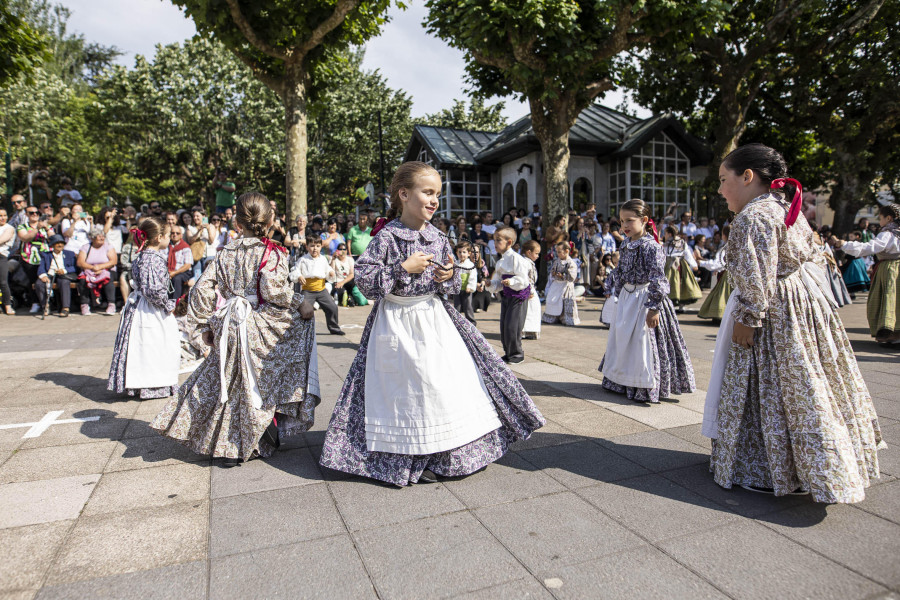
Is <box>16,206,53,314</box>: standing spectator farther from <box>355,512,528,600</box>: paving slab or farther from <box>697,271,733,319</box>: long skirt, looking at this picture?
<box>697,271,733,319</box>: long skirt

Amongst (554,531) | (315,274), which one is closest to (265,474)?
(554,531)

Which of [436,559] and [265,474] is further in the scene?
[265,474]

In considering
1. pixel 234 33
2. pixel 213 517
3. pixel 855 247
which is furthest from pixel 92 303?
pixel 855 247

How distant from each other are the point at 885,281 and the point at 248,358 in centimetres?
846

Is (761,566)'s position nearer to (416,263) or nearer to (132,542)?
(416,263)

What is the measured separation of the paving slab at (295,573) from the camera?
2270 mm

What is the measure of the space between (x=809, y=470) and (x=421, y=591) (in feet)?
6.64

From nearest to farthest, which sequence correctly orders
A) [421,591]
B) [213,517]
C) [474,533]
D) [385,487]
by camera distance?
[421,591]
[474,533]
[213,517]
[385,487]

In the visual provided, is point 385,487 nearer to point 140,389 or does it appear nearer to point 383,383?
point 383,383

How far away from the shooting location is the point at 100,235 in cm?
1127

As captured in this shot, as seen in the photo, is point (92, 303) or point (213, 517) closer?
point (213, 517)

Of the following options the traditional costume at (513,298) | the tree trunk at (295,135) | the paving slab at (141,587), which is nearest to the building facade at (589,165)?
the tree trunk at (295,135)

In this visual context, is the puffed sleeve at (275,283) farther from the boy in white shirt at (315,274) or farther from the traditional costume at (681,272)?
the traditional costume at (681,272)

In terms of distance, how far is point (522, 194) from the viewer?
2347cm
